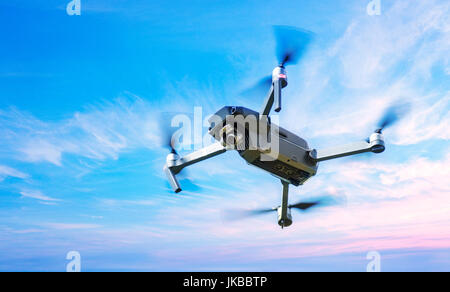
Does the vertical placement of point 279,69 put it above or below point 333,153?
above

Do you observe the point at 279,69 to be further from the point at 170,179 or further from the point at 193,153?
the point at 170,179

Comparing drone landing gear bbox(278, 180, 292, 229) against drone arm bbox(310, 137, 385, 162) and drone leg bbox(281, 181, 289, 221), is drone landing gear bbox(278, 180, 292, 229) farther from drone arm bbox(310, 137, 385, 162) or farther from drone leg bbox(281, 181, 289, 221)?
drone arm bbox(310, 137, 385, 162)

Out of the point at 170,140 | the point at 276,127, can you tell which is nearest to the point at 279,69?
the point at 276,127

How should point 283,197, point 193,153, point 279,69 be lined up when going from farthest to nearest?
point 283,197 < point 193,153 < point 279,69

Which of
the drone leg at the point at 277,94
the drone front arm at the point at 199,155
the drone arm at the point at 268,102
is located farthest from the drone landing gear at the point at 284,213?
the drone leg at the point at 277,94

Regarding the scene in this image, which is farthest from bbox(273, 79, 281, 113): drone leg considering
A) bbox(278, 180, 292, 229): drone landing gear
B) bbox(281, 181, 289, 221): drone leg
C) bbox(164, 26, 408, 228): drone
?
bbox(278, 180, 292, 229): drone landing gear

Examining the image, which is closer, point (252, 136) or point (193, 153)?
point (252, 136)

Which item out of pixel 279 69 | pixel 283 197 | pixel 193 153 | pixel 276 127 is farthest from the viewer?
pixel 283 197
